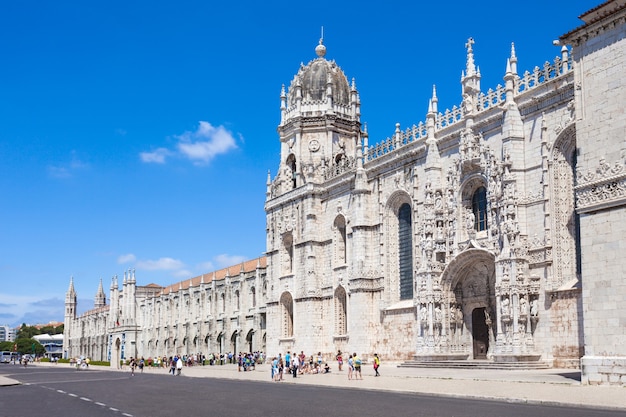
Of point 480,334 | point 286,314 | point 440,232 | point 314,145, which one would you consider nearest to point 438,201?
point 440,232

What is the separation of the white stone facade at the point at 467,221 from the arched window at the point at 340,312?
3.6 inches

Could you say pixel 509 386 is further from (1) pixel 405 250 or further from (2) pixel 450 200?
(1) pixel 405 250

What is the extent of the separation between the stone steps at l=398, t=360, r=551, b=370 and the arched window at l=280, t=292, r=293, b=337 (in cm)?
1451

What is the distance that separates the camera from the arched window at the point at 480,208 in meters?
37.3

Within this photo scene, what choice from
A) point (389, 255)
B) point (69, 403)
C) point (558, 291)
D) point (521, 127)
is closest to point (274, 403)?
point (69, 403)

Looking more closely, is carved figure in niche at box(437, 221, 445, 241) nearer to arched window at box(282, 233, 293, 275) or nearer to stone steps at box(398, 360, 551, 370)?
stone steps at box(398, 360, 551, 370)

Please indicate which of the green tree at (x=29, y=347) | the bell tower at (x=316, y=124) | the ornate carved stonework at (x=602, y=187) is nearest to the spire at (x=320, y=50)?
the bell tower at (x=316, y=124)

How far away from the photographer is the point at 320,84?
54.0 m

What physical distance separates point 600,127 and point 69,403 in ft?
60.1

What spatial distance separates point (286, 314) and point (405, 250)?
13.6 meters

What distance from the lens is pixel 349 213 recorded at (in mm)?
47844

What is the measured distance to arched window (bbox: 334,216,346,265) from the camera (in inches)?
1922

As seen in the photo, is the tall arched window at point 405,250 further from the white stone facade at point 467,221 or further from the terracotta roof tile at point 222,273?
the terracotta roof tile at point 222,273

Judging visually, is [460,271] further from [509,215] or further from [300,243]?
[300,243]
